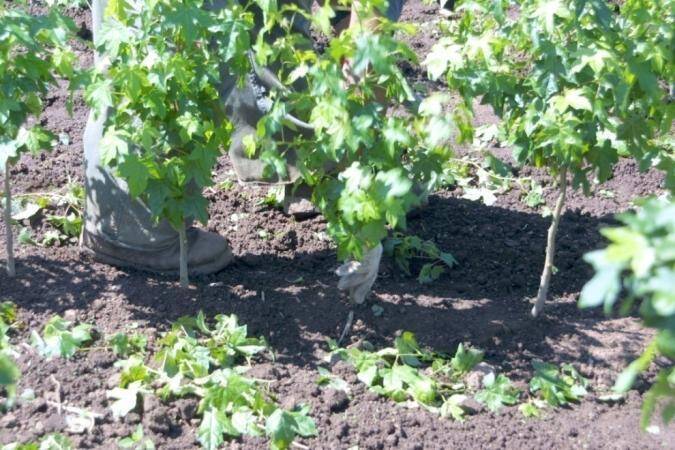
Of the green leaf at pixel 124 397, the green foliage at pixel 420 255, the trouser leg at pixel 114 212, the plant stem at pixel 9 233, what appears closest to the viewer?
the green leaf at pixel 124 397

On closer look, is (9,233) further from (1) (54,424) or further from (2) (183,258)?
(1) (54,424)

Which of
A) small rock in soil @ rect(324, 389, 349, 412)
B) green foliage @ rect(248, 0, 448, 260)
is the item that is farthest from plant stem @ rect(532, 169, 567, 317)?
small rock in soil @ rect(324, 389, 349, 412)

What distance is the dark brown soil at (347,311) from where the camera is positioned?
353cm

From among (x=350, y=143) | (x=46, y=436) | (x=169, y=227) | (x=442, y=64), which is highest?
(x=442, y=64)

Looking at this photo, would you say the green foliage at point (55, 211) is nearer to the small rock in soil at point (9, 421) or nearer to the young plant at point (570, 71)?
the small rock in soil at point (9, 421)

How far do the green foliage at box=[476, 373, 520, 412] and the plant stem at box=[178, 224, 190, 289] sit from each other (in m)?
1.31

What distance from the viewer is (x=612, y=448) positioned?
3486 mm

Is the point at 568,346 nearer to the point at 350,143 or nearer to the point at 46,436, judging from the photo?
the point at 350,143

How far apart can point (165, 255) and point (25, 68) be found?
109 cm

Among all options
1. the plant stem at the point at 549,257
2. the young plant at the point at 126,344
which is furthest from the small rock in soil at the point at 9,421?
the plant stem at the point at 549,257

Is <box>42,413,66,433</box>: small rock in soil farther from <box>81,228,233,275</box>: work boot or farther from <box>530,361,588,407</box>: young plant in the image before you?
<box>530,361,588,407</box>: young plant

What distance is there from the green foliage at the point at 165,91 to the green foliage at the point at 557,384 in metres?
1.40

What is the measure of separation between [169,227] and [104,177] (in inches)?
13.5

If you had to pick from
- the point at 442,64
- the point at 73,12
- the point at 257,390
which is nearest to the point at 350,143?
→ the point at 442,64
